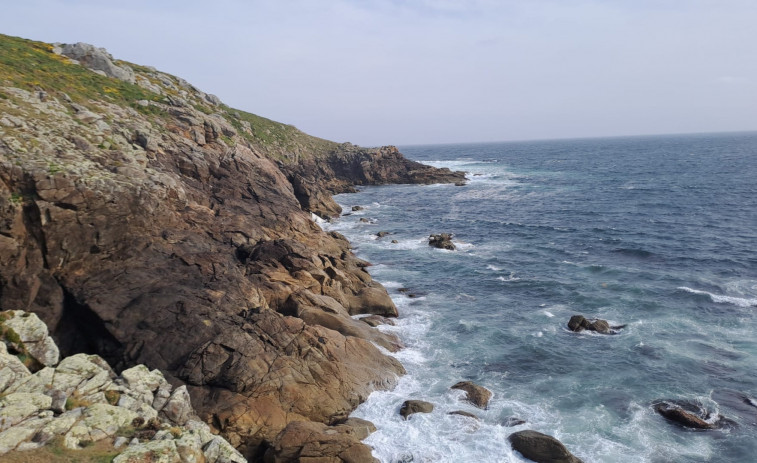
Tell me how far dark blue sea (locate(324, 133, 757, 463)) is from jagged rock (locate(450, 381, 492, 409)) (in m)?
0.49

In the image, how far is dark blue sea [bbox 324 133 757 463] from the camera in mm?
22328

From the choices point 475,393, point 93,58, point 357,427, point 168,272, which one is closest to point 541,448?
point 475,393

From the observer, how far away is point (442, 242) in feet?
193

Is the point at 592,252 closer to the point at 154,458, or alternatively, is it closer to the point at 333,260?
the point at 333,260

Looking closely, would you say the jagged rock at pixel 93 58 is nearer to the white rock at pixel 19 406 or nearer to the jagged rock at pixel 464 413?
the white rock at pixel 19 406

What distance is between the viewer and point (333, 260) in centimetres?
4206

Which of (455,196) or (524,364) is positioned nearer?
(524,364)

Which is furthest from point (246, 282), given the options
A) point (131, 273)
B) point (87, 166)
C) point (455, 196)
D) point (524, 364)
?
point (455, 196)

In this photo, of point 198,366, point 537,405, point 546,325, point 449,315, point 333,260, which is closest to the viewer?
point 198,366

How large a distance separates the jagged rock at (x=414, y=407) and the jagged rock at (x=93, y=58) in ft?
191

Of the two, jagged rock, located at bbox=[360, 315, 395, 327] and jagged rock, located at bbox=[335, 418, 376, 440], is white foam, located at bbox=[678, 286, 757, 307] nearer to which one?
jagged rock, located at bbox=[360, 315, 395, 327]

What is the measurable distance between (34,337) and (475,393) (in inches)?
870

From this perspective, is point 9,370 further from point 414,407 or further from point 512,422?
point 512,422

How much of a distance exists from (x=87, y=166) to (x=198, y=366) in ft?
54.0
